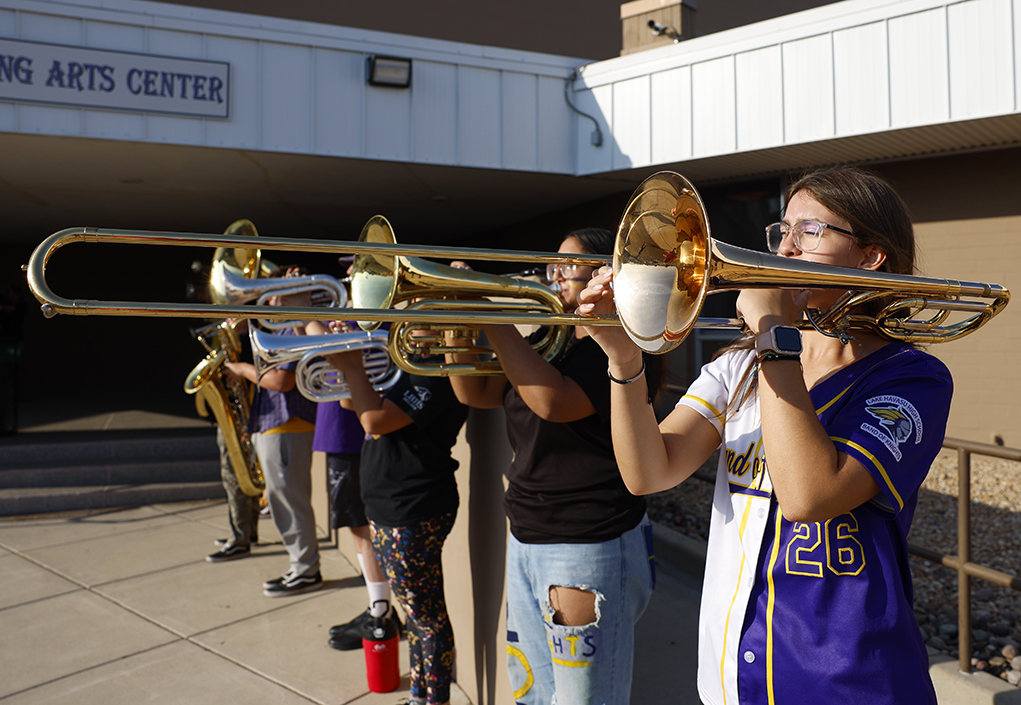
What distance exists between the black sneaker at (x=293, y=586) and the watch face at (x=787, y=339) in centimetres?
383

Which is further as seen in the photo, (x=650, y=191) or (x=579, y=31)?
(x=579, y=31)

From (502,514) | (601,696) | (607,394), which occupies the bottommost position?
(601,696)

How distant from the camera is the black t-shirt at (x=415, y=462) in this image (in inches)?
99.5

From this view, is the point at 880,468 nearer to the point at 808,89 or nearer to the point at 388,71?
the point at 808,89

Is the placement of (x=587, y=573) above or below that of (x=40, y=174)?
below

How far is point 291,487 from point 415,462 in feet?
6.25

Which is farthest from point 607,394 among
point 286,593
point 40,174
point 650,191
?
point 40,174

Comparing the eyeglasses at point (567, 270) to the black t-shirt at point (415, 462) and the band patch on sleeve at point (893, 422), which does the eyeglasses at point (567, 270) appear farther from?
the band patch on sleeve at point (893, 422)

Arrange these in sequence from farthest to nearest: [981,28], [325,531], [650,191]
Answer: [325,531], [981,28], [650,191]

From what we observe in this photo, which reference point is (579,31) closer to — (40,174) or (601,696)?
(40,174)

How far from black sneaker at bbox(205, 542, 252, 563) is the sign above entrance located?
3312mm

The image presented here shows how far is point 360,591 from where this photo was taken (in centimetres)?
425

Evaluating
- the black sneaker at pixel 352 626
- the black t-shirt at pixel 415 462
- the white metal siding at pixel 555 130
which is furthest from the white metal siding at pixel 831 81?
the black sneaker at pixel 352 626

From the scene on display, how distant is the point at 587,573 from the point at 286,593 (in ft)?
9.76
